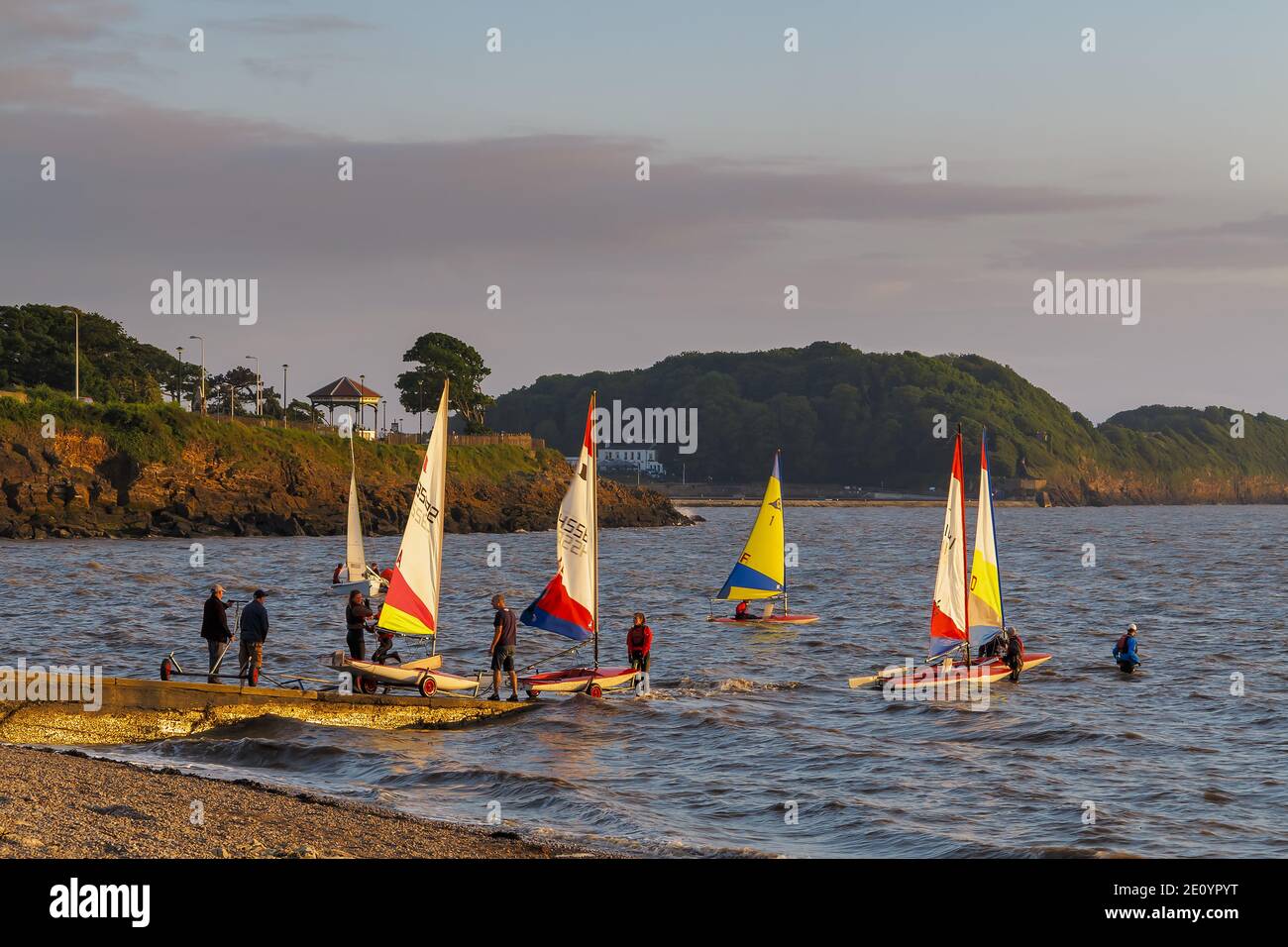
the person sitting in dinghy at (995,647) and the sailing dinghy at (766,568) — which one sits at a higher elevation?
the sailing dinghy at (766,568)

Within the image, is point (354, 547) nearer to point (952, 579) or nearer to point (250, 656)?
point (250, 656)

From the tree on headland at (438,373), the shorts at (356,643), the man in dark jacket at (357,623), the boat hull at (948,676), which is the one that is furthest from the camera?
the tree on headland at (438,373)

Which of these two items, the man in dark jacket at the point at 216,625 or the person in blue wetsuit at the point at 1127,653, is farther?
the person in blue wetsuit at the point at 1127,653

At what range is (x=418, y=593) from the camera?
26.2m

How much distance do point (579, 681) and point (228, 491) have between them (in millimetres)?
88486

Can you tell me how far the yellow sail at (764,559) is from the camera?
1889 inches

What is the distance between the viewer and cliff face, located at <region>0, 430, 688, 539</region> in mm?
98312

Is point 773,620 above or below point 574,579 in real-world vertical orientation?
below

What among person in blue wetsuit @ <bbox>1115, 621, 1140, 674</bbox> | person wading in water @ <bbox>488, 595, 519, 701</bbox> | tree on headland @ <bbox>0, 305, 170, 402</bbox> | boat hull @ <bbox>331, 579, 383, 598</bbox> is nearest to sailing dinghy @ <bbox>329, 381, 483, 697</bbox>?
person wading in water @ <bbox>488, 595, 519, 701</bbox>

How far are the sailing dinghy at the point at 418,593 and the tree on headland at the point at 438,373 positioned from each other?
126135mm

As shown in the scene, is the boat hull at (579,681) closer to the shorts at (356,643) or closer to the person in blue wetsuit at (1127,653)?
the shorts at (356,643)

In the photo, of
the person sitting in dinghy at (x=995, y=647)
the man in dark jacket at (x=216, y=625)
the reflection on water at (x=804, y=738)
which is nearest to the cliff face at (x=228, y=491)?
the reflection on water at (x=804, y=738)

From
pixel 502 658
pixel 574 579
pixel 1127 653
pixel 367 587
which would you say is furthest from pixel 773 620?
pixel 502 658
